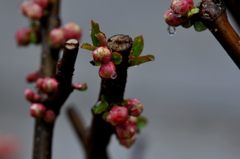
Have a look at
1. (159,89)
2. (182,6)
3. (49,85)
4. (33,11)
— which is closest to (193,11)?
(182,6)

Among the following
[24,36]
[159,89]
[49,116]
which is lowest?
[159,89]

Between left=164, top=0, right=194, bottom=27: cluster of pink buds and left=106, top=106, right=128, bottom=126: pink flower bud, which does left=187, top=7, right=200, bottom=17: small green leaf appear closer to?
left=164, top=0, right=194, bottom=27: cluster of pink buds

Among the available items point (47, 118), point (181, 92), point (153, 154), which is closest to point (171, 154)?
point (153, 154)

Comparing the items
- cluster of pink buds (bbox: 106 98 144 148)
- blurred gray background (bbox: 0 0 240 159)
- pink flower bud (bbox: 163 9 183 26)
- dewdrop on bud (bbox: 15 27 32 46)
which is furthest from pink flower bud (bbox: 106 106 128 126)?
blurred gray background (bbox: 0 0 240 159)

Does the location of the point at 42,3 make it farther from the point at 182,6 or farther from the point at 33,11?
the point at 182,6

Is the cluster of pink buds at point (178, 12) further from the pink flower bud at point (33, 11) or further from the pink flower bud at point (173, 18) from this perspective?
the pink flower bud at point (33, 11)

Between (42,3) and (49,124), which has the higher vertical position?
(42,3)

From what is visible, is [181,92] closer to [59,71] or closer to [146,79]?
[146,79]
